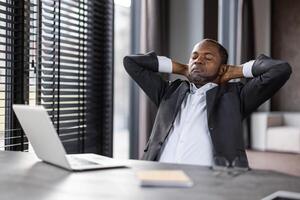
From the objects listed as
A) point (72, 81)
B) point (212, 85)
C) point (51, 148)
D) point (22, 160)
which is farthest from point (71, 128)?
point (51, 148)

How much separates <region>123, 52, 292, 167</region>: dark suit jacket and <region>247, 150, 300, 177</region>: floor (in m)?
2.30

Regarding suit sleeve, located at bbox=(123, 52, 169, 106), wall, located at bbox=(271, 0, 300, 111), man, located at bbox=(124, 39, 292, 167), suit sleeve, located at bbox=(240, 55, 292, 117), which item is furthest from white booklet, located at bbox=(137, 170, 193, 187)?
wall, located at bbox=(271, 0, 300, 111)

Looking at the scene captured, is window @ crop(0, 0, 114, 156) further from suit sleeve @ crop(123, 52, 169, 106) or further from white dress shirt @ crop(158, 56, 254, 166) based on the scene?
white dress shirt @ crop(158, 56, 254, 166)

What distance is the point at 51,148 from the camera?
1.29m

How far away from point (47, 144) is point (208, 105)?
932 millimetres

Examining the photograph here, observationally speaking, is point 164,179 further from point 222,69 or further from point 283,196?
point 222,69

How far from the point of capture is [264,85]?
78.7 inches

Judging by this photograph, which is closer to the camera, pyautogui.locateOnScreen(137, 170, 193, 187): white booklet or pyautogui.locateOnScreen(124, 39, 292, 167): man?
pyautogui.locateOnScreen(137, 170, 193, 187): white booklet

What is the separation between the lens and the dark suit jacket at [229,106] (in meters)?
1.91

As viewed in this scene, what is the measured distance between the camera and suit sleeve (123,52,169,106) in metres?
2.22

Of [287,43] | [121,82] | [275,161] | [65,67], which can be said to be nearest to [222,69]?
[65,67]

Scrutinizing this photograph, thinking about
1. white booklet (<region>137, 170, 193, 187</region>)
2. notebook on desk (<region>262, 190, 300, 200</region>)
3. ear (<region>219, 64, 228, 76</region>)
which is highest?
ear (<region>219, 64, 228, 76</region>)

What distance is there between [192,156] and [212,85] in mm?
408

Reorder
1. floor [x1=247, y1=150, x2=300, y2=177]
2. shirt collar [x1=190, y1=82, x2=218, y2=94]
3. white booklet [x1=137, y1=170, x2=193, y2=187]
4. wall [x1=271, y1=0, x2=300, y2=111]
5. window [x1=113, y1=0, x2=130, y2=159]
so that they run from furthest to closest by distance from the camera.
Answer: wall [x1=271, y1=0, x2=300, y2=111], floor [x1=247, y1=150, x2=300, y2=177], window [x1=113, y1=0, x2=130, y2=159], shirt collar [x1=190, y1=82, x2=218, y2=94], white booklet [x1=137, y1=170, x2=193, y2=187]
